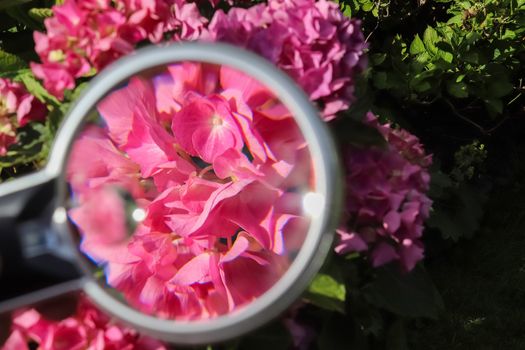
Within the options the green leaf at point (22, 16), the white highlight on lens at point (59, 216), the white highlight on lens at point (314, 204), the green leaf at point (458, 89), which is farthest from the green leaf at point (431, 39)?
the white highlight on lens at point (59, 216)

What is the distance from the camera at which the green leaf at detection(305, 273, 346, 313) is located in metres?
0.67

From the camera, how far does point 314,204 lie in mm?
493

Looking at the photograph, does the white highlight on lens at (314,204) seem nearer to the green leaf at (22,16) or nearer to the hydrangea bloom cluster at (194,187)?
the hydrangea bloom cluster at (194,187)

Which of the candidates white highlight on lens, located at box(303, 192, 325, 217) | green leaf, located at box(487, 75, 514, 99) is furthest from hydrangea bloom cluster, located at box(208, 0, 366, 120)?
green leaf, located at box(487, 75, 514, 99)

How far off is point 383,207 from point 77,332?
0.30 meters

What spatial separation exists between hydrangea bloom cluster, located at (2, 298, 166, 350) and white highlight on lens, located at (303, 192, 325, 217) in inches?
7.7

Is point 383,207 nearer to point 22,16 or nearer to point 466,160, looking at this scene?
point 22,16

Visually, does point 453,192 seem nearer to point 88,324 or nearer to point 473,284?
point 473,284

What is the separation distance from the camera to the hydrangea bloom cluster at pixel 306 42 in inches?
25.3

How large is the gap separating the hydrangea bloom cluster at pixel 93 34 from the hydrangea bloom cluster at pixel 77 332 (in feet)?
0.72

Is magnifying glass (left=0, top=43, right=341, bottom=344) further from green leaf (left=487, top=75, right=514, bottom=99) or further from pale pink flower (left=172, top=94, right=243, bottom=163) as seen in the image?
green leaf (left=487, top=75, right=514, bottom=99)

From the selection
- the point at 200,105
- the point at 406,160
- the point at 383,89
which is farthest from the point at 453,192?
the point at 200,105

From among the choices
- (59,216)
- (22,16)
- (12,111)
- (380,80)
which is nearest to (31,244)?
(59,216)

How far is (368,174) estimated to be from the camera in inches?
25.4
